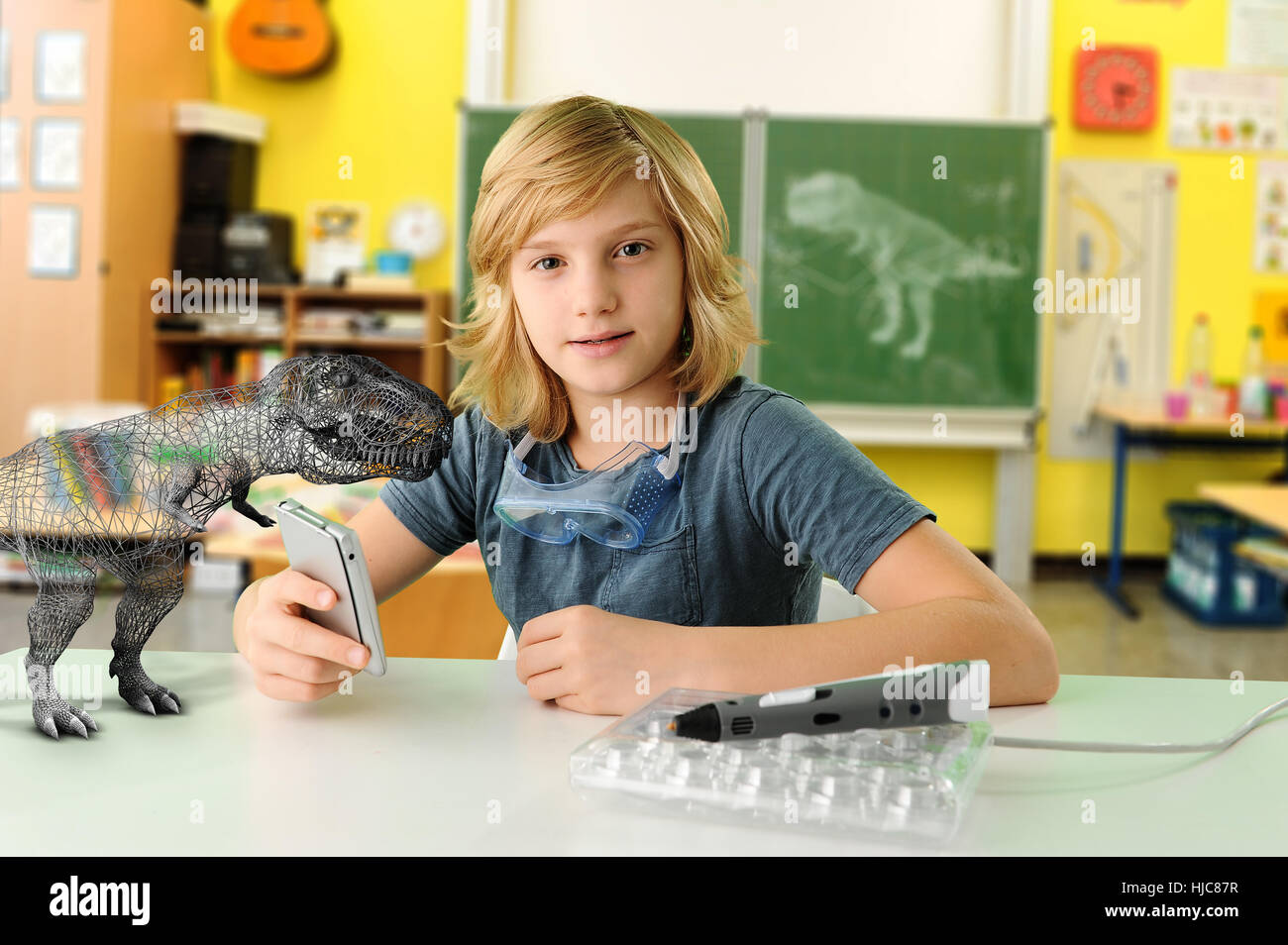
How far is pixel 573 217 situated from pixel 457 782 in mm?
527

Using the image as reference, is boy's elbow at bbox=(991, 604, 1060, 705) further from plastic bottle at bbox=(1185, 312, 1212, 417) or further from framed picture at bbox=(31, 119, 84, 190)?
framed picture at bbox=(31, 119, 84, 190)

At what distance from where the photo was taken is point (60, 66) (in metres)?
4.01

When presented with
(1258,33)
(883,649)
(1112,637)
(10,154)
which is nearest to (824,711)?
(883,649)

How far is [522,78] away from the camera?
460cm

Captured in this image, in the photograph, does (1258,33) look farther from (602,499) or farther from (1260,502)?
(602,499)

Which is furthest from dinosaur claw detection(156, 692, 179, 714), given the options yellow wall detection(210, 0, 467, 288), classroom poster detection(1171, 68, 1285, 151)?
classroom poster detection(1171, 68, 1285, 151)

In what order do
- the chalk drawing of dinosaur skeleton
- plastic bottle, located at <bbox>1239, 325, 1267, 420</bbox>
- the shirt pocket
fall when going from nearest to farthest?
the shirt pocket < plastic bottle, located at <bbox>1239, 325, 1267, 420</bbox> < the chalk drawing of dinosaur skeleton

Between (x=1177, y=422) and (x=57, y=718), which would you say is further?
(x=1177, y=422)

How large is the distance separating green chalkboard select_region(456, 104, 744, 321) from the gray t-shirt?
320 cm

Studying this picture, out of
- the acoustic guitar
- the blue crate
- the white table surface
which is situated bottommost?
the blue crate

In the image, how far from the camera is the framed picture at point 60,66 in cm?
399

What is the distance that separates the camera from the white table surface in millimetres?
566
